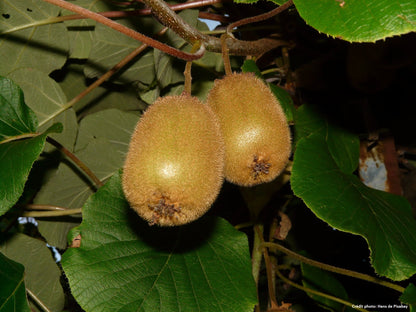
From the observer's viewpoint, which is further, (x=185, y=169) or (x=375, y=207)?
(x=375, y=207)

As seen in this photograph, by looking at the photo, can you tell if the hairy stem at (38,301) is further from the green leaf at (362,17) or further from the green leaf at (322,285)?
the green leaf at (362,17)

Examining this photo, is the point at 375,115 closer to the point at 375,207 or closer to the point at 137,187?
the point at 375,207

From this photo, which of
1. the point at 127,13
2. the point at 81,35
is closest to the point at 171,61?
the point at 127,13

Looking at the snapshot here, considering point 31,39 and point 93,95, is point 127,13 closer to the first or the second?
point 31,39

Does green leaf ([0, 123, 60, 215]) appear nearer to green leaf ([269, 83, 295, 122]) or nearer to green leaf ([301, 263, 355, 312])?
green leaf ([269, 83, 295, 122])

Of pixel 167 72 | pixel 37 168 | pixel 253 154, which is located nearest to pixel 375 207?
pixel 253 154

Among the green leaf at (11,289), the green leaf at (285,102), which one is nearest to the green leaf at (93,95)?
the green leaf at (285,102)
